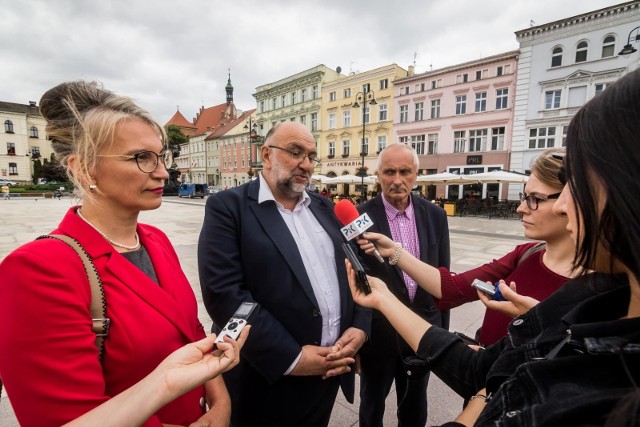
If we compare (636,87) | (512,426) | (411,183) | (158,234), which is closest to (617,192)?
(636,87)

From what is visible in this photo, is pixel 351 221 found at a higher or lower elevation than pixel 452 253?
higher

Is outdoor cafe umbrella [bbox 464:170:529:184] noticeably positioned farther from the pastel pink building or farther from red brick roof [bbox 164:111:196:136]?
red brick roof [bbox 164:111:196:136]

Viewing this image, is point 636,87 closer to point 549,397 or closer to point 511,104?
point 549,397

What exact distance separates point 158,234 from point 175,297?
0.53 m

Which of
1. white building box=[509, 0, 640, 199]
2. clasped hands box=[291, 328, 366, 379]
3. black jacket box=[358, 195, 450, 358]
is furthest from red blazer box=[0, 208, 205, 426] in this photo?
white building box=[509, 0, 640, 199]

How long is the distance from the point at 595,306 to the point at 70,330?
5.05 ft

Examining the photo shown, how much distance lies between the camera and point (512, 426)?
0.72 metres

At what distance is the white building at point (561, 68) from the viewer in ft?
59.0

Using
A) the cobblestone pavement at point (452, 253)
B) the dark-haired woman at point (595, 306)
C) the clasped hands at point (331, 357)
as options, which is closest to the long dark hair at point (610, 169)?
the dark-haired woman at point (595, 306)

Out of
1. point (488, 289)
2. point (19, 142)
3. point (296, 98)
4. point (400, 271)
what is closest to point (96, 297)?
point (488, 289)

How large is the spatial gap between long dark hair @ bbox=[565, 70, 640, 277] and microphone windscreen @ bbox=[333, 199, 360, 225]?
4.70ft

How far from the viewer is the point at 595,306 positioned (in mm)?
836

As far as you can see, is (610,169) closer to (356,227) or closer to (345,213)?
(356,227)

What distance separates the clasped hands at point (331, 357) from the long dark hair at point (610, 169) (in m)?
1.37
